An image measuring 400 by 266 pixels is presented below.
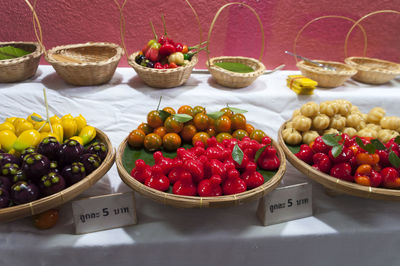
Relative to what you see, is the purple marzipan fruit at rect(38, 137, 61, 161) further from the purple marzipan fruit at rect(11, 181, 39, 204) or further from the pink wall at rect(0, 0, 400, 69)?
the pink wall at rect(0, 0, 400, 69)

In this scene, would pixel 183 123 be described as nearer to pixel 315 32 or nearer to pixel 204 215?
pixel 204 215

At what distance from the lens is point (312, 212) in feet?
3.43

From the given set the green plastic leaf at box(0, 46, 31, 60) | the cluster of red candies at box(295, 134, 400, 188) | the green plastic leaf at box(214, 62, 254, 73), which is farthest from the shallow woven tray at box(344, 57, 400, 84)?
the green plastic leaf at box(0, 46, 31, 60)

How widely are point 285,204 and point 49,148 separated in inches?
31.9

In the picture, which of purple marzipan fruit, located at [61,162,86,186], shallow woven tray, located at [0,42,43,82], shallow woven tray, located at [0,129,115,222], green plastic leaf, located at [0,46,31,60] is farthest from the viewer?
green plastic leaf, located at [0,46,31,60]

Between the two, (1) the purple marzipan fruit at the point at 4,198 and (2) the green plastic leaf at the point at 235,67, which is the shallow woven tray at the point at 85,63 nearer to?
(2) the green plastic leaf at the point at 235,67

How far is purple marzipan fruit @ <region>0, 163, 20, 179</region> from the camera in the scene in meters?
0.84

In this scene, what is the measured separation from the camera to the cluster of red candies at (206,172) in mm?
877

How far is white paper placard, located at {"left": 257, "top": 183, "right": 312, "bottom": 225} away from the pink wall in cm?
143

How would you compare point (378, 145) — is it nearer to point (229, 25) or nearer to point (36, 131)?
point (36, 131)

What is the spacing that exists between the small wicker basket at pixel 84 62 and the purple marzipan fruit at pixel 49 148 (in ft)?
1.98

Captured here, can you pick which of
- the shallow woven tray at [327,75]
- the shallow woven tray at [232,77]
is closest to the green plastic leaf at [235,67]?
the shallow woven tray at [232,77]

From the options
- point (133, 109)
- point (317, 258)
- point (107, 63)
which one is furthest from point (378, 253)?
point (107, 63)

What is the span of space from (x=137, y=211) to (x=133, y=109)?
0.67 metres
